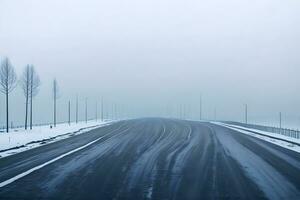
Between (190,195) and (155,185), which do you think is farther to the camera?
(155,185)

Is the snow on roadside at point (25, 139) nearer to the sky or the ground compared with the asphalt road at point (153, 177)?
nearer to the ground

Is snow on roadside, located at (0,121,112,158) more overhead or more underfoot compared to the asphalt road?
more underfoot

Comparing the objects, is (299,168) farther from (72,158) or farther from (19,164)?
(19,164)

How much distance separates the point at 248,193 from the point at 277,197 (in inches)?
30.3

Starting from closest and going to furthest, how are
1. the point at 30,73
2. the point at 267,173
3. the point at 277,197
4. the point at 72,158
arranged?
the point at 277,197 → the point at 267,173 → the point at 72,158 → the point at 30,73

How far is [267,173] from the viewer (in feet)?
45.2

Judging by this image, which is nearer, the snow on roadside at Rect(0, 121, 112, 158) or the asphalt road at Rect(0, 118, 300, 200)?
the asphalt road at Rect(0, 118, 300, 200)

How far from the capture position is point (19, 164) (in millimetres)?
15602

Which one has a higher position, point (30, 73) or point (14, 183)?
point (30, 73)

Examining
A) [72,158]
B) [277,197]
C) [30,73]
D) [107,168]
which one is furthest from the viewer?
[30,73]

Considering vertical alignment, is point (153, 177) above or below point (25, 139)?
above

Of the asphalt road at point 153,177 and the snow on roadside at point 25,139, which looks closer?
the asphalt road at point 153,177

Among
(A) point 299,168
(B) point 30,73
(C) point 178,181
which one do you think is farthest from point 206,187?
(B) point 30,73

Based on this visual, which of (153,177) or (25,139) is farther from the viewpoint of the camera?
(25,139)
